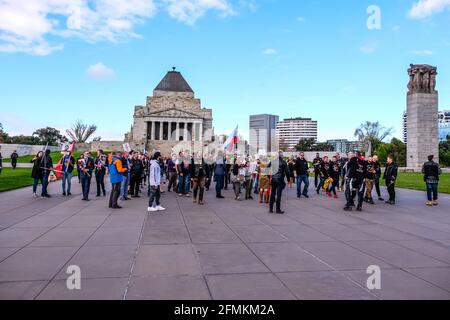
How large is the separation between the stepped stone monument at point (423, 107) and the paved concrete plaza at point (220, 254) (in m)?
28.8

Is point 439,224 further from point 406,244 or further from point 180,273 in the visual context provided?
point 180,273

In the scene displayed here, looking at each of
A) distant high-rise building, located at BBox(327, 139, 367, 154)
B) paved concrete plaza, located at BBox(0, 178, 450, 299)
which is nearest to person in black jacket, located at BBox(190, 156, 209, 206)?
paved concrete plaza, located at BBox(0, 178, 450, 299)

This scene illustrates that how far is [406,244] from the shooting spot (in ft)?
20.9

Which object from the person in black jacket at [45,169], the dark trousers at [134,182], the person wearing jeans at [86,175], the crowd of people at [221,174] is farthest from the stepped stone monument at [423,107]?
the person in black jacket at [45,169]

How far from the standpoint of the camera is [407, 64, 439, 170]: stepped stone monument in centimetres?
3431

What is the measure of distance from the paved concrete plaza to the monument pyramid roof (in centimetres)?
9075

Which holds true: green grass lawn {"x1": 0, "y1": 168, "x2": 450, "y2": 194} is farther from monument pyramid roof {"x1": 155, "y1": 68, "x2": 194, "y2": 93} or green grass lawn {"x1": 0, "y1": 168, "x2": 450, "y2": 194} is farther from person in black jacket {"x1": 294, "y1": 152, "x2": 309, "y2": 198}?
monument pyramid roof {"x1": 155, "y1": 68, "x2": 194, "y2": 93}

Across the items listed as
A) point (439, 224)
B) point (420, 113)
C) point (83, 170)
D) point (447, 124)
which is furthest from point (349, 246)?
point (447, 124)

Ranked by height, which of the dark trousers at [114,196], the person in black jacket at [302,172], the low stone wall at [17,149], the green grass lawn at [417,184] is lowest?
the green grass lawn at [417,184]

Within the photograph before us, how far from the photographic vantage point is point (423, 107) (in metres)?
34.4

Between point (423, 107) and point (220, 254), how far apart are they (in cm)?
3604

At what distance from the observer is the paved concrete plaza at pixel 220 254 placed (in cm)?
400

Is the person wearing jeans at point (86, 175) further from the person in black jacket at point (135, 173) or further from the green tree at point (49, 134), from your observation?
the green tree at point (49, 134)

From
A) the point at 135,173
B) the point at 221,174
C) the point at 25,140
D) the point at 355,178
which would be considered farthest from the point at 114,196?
the point at 25,140
